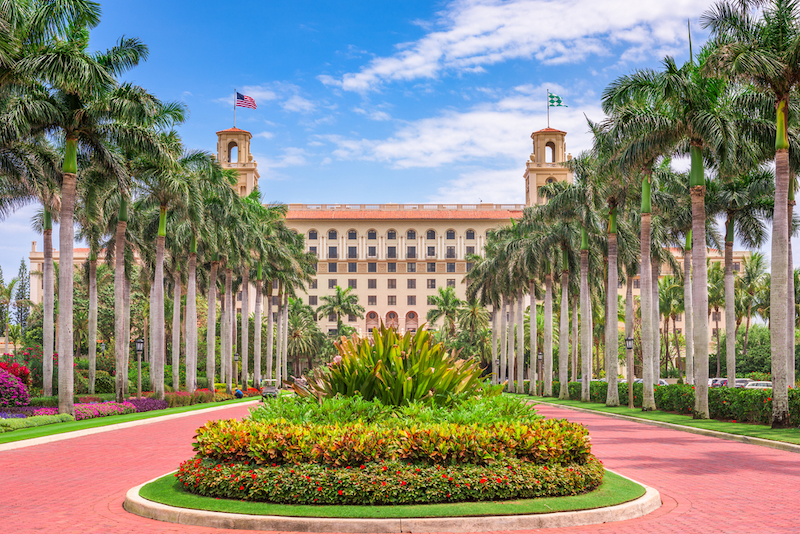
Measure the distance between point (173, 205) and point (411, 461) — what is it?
30544 mm

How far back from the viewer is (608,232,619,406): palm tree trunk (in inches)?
1441

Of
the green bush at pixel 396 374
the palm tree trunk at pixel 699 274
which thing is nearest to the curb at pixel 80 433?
the green bush at pixel 396 374

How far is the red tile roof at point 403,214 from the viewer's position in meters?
115

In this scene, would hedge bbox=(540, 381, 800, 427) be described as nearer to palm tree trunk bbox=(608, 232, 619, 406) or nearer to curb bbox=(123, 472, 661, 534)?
palm tree trunk bbox=(608, 232, 619, 406)

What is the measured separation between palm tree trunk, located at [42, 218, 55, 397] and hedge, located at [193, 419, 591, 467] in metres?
24.7

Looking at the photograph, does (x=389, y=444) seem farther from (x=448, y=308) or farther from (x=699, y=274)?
(x=448, y=308)

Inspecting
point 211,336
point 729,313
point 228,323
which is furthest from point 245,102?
point 729,313

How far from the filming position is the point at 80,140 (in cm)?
2741

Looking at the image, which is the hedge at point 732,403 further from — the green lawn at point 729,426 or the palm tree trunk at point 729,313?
the palm tree trunk at point 729,313

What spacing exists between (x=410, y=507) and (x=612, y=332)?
105 feet

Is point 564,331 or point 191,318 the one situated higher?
point 191,318

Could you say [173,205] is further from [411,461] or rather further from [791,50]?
[411,461]

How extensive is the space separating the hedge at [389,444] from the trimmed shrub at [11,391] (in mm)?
21897

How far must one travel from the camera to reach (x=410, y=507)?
8.78 m
